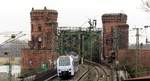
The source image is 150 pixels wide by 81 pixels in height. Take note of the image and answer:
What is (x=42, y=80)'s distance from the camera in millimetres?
42125

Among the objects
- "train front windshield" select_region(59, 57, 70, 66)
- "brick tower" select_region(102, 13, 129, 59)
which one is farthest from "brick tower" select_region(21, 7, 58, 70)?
"train front windshield" select_region(59, 57, 70, 66)

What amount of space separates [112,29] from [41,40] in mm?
13007

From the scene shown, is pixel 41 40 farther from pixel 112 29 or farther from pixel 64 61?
pixel 64 61

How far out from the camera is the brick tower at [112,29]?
7241 centimetres

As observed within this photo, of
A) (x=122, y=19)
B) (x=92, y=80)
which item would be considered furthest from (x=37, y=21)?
(x=92, y=80)

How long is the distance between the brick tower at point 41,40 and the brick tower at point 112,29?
8.60 metres

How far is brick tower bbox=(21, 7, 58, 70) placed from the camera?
217ft

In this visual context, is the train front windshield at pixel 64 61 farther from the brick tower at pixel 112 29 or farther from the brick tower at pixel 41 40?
the brick tower at pixel 112 29

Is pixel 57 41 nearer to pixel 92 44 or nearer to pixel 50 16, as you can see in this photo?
pixel 50 16

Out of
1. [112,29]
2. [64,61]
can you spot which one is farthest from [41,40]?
[64,61]

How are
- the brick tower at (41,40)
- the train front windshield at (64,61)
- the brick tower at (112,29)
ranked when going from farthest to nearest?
the brick tower at (112,29)
the brick tower at (41,40)
the train front windshield at (64,61)

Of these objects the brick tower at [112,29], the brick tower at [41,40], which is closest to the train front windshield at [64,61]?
the brick tower at [41,40]

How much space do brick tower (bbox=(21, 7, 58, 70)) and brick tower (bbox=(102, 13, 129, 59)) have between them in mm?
8599

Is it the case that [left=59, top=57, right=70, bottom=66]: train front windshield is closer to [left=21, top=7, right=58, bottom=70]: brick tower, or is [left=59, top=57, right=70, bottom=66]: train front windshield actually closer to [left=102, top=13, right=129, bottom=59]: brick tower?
[left=21, top=7, right=58, bottom=70]: brick tower
